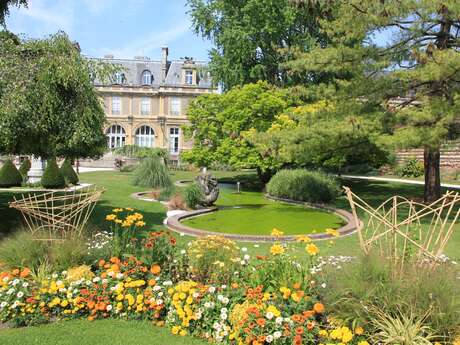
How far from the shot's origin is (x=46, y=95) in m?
7.03

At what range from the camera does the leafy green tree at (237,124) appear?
18.2 metres

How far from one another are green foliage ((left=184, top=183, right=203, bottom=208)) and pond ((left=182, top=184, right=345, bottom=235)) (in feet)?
2.36

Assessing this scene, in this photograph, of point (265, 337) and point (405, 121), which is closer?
point (265, 337)

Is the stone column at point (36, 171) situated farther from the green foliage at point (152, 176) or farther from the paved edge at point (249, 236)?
the paved edge at point (249, 236)

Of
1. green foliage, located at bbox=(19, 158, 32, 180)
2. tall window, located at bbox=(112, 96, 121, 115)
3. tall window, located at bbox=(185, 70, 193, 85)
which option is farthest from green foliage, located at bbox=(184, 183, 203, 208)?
tall window, located at bbox=(112, 96, 121, 115)

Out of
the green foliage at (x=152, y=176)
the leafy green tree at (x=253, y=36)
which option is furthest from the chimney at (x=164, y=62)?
the green foliage at (x=152, y=176)

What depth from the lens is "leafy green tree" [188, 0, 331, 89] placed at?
22.8 meters

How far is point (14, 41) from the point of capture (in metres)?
7.81

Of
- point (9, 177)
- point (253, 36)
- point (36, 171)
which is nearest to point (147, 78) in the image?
point (253, 36)

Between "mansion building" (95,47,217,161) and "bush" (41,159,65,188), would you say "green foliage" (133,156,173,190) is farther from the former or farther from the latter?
"mansion building" (95,47,217,161)

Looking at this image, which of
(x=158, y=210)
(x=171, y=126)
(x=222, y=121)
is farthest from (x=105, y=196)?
(x=171, y=126)

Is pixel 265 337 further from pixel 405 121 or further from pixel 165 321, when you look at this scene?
pixel 405 121

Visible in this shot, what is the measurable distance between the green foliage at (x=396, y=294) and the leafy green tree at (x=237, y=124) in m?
13.9

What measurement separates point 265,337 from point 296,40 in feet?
72.9
